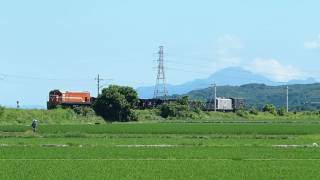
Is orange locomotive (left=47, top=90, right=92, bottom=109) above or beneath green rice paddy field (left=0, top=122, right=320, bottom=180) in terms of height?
above

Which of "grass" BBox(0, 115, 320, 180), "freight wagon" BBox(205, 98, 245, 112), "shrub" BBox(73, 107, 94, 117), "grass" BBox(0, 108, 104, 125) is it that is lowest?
"grass" BBox(0, 115, 320, 180)

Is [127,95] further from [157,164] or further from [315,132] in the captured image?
[157,164]

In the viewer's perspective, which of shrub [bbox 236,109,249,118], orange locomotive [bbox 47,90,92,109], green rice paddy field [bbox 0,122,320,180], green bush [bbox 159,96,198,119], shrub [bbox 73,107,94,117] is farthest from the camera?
shrub [bbox 236,109,249,118]

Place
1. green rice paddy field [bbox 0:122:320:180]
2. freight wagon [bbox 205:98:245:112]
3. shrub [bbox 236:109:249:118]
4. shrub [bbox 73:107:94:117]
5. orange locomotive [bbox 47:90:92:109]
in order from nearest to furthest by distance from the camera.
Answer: green rice paddy field [bbox 0:122:320:180] < shrub [bbox 73:107:94:117] < orange locomotive [bbox 47:90:92:109] < shrub [bbox 236:109:249:118] < freight wagon [bbox 205:98:245:112]

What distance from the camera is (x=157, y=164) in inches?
1018

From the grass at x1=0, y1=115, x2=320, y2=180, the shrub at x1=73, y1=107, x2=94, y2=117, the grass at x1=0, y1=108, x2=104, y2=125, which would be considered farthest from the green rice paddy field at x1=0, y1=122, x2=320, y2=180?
the shrub at x1=73, y1=107, x2=94, y2=117

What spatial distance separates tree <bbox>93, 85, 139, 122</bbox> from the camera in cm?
9081

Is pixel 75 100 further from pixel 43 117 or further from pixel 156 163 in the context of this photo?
pixel 156 163

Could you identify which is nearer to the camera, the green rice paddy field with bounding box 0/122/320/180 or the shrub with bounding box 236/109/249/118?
the green rice paddy field with bounding box 0/122/320/180

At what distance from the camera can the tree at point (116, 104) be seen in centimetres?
9081

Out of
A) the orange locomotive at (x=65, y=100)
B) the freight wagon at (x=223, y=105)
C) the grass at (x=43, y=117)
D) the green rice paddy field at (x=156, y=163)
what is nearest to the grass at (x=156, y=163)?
the green rice paddy field at (x=156, y=163)

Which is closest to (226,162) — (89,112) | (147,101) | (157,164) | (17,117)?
(157,164)

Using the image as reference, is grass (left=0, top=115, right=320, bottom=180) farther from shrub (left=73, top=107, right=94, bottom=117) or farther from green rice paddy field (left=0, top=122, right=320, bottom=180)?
shrub (left=73, top=107, right=94, bottom=117)

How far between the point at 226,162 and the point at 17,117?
55309 millimetres
